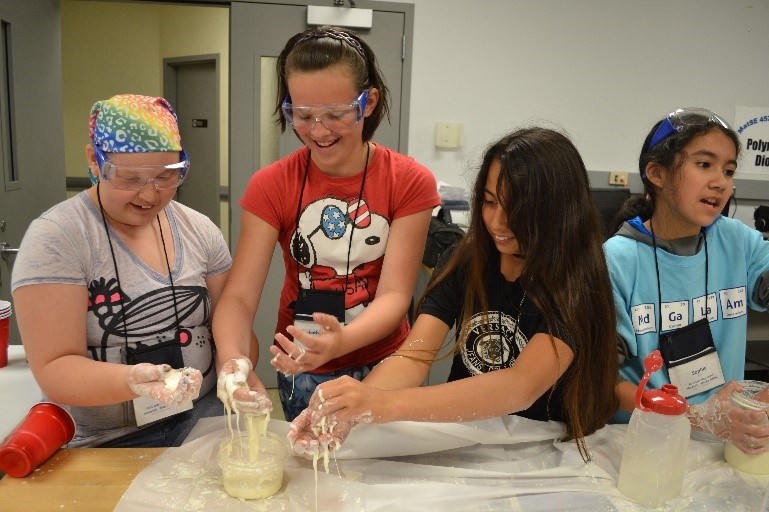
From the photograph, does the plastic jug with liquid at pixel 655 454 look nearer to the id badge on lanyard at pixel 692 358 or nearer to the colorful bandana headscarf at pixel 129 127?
the id badge on lanyard at pixel 692 358

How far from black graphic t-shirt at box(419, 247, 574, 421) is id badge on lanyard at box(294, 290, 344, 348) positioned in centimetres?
23

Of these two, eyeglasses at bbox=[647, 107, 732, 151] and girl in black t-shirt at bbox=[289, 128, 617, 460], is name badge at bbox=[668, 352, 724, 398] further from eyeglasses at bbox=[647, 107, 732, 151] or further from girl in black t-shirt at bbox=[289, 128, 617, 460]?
eyeglasses at bbox=[647, 107, 732, 151]

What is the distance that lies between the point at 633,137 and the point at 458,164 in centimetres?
125

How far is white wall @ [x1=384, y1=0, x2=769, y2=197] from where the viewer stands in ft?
13.4

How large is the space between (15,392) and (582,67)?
12.5ft

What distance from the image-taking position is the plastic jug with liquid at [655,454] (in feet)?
4.03

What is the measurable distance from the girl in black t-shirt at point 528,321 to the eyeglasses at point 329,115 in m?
0.34

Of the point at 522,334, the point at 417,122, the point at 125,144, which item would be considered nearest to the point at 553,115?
the point at 417,122

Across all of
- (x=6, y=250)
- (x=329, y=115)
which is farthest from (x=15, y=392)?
(x=6, y=250)

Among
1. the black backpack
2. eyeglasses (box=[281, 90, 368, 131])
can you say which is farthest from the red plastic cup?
the black backpack

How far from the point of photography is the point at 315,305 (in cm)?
172

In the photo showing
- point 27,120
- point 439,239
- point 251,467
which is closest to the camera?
point 251,467

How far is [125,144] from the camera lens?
1384 mm

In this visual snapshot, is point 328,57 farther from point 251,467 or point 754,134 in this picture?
point 754,134
